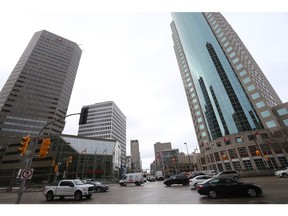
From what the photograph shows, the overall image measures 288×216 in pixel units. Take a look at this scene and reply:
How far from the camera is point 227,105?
2275 inches

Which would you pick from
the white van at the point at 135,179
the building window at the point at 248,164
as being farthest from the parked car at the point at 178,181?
the building window at the point at 248,164

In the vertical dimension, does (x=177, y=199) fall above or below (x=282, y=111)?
below

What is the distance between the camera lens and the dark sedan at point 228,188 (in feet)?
34.7

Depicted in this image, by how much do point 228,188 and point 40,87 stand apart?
137 m

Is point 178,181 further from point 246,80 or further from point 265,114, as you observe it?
point 246,80

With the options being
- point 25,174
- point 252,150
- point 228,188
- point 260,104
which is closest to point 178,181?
point 228,188

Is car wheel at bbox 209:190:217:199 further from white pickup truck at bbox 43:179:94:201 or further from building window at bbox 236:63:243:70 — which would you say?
building window at bbox 236:63:243:70

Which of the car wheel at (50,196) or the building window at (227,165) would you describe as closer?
the car wheel at (50,196)

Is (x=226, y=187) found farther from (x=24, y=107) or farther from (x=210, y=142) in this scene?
(x=24, y=107)

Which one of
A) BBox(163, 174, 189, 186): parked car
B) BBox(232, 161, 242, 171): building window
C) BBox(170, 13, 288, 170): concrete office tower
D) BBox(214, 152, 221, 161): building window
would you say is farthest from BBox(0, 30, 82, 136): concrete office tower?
BBox(232, 161, 242, 171): building window

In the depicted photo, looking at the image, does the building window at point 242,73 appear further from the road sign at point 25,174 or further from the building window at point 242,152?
the road sign at point 25,174

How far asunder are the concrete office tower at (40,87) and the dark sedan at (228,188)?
111 metres
